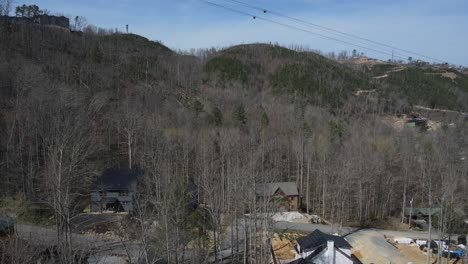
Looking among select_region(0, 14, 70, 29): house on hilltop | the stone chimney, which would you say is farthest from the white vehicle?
select_region(0, 14, 70, 29): house on hilltop

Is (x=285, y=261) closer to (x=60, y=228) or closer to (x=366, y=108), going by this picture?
(x=60, y=228)

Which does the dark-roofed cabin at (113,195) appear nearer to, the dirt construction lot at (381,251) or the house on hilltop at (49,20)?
the dirt construction lot at (381,251)

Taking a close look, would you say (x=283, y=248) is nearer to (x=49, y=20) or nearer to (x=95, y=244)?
(x=95, y=244)

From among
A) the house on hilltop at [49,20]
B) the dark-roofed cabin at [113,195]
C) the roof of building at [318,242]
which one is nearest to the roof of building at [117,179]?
the dark-roofed cabin at [113,195]

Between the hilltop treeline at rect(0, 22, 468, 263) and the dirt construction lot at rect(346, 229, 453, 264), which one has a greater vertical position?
the hilltop treeline at rect(0, 22, 468, 263)

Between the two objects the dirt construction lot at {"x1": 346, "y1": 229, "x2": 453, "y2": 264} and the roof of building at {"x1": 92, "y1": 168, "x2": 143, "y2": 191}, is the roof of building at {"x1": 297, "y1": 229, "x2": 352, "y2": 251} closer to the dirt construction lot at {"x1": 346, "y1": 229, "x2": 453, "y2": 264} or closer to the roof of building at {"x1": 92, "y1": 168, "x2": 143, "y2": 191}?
the dirt construction lot at {"x1": 346, "y1": 229, "x2": 453, "y2": 264}

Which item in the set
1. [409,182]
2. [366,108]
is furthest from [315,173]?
[366,108]

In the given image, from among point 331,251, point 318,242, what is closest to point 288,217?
point 318,242
